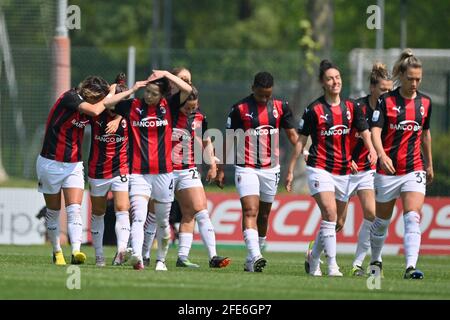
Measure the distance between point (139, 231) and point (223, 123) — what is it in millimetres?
15712

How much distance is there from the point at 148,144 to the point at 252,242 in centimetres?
177

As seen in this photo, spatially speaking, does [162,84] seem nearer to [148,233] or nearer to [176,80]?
[176,80]

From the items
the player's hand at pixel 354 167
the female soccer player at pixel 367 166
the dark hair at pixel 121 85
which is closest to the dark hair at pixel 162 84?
the dark hair at pixel 121 85

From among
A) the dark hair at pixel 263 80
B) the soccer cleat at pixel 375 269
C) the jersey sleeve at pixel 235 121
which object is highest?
the dark hair at pixel 263 80

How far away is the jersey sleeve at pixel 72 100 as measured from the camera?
15406 millimetres

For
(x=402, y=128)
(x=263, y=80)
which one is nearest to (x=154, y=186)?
(x=263, y=80)

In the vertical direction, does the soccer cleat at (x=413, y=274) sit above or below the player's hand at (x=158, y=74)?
below

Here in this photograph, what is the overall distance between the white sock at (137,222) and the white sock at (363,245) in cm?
289

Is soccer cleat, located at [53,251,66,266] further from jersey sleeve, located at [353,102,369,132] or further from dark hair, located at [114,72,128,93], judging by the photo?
jersey sleeve, located at [353,102,369,132]

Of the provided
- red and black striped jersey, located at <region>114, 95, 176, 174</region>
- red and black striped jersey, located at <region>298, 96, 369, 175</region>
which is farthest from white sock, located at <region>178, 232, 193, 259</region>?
red and black striped jersey, located at <region>298, 96, 369, 175</region>

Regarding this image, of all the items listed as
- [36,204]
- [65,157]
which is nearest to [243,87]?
[36,204]

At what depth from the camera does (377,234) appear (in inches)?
600

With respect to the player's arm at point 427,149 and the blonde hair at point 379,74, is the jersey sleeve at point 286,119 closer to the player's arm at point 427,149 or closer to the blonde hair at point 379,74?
the blonde hair at point 379,74

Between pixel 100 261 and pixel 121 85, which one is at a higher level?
pixel 121 85
